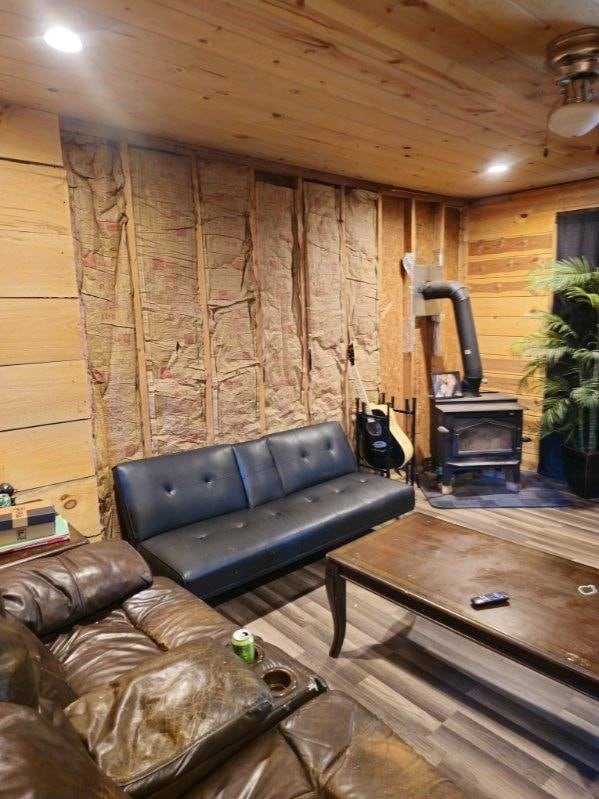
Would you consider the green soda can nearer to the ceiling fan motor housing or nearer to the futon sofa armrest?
the futon sofa armrest

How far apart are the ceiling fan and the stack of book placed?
277 centimetres

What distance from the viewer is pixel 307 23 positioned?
160 centimetres

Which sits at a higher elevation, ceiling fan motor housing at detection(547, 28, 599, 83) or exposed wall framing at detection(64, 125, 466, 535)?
ceiling fan motor housing at detection(547, 28, 599, 83)

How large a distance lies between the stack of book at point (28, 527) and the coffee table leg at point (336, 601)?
1202 millimetres

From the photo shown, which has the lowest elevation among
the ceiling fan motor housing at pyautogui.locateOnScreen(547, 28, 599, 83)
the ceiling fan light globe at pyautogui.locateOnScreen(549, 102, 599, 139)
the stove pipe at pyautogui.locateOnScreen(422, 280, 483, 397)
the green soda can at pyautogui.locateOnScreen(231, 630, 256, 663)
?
the green soda can at pyautogui.locateOnScreen(231, 630, 256, 663)

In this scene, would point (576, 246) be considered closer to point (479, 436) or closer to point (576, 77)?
point (479, 436)

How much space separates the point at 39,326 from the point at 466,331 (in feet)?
11.2

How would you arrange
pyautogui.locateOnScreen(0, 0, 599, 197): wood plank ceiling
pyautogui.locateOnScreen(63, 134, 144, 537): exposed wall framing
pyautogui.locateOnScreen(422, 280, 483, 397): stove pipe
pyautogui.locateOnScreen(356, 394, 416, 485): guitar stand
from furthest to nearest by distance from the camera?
pyautogui.locateOnScreen(422, 280, 483, 397): stove pipe, pyautogui.locateOnScreen(356, 394, 416, 485): guitar stand, pyautogui.locateOnScreen(63, 134, 144, 537): exposed wall framing, pyautogui.locateOnScreen(0, 0, 599, 197): wood plank ceiling

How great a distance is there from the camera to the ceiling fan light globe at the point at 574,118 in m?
2.03

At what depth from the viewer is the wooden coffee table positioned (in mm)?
1582

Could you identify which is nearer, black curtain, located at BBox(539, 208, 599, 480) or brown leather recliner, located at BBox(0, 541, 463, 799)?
brown leather recliner, located at BBox(0, 541, 463, 799)

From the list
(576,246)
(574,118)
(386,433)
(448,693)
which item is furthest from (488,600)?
(576,246)

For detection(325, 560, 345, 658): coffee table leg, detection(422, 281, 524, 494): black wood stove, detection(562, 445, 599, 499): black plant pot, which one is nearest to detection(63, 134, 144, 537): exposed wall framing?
detection(325, 560, 345, 658): coffee table leg

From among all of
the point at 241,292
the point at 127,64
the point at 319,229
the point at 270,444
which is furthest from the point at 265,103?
the point at 270,444
